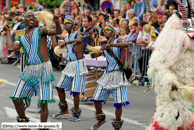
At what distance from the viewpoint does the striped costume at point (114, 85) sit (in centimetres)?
642

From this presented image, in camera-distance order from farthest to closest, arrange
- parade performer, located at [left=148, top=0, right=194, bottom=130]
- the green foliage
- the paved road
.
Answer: the green foliage → the paved road → parade performer, located at [left=148, top=0, right=194, bottom=130]

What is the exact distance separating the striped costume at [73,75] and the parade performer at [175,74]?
104 inches

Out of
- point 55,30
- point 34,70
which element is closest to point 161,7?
point 55,30

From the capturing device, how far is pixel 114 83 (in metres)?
6.45

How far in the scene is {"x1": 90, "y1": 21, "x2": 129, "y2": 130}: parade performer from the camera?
638 cm

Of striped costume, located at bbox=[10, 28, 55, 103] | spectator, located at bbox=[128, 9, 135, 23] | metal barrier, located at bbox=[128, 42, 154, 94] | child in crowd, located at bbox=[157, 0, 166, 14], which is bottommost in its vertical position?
metal barrier, located at bbox=[128, 42, 154, 94]

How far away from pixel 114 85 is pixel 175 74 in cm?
147

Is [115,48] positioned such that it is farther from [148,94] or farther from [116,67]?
[148,94]

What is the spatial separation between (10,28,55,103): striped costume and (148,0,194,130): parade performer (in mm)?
1793

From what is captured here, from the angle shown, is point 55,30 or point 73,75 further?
point 73,75

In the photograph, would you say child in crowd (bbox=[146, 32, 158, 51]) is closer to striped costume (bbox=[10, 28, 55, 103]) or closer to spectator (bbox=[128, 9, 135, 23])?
spectator (bbox=[128, 9, 135, 23])

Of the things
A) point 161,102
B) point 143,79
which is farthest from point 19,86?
point 143,79

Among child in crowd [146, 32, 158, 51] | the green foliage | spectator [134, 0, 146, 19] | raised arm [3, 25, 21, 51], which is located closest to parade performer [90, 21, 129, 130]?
raised arm [3, 25, 21, 51]

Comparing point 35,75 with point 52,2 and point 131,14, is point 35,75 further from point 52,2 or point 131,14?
point 52,2
